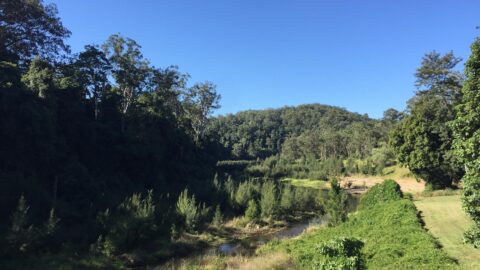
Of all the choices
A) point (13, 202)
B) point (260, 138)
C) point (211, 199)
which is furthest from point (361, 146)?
point (13, 202)

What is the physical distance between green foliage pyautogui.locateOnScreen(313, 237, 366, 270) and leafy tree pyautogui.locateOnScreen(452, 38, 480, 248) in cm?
370

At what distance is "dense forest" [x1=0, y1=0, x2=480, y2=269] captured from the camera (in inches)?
778

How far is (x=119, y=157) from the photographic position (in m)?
39.6

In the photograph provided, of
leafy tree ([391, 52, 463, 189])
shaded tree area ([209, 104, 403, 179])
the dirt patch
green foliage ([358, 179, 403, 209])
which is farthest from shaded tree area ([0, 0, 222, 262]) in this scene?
shaded tree area ([209, 104, 403, 179])

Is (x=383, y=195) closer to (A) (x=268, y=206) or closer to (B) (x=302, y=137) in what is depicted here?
(A) (x=268, y=206)

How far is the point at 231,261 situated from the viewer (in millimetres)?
20203

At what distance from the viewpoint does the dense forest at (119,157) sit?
64.8ft

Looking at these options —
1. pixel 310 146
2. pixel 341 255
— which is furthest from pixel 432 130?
pixel 310 146

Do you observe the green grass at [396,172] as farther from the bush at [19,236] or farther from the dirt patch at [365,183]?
the bush at [19,236]

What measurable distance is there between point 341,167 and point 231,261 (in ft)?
230

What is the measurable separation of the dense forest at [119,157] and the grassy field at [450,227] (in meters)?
1.36

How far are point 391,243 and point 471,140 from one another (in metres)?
9.70

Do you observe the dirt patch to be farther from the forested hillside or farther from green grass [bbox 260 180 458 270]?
green grass [bbox 260 180 458 270]

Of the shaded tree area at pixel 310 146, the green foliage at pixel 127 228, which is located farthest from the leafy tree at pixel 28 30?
the shaded tree area at pixel 310 146
